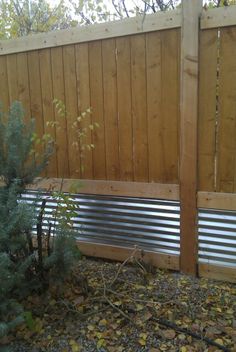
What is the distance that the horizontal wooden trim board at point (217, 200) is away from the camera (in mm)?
2562

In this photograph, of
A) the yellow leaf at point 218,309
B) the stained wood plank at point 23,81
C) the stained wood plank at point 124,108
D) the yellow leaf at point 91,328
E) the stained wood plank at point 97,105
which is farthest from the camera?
A: the stained wood plank at point 23,81

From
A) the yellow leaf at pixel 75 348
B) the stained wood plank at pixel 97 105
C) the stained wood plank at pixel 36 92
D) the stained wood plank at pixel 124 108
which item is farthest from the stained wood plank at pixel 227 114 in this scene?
the stained wood plank at pixel 36 92

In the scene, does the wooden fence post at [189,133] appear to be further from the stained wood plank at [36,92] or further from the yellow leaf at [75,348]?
the stained wood plank at [36,92]

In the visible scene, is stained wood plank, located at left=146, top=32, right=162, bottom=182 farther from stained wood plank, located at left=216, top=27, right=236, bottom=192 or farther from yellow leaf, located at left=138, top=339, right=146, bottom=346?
yellow leaf, located at left=138, top=339, right=146, bottom=346

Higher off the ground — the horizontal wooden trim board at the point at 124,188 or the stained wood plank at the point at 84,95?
the stained wood plank at the point at 84,95

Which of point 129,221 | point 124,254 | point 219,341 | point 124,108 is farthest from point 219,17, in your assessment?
point 219,341

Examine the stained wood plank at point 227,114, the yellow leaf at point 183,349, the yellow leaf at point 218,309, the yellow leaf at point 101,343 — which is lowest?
the yellow leaf at point 101,343

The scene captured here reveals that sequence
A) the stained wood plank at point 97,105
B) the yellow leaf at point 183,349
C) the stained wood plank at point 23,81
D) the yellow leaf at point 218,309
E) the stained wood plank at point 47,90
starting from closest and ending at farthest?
1. the yellow leaf at point 183,349
2. the yellow leaf at point 218,309
3. the stained wood plank at point 97,105
4. the stained wood plank at point 47,90
5. the stained wood plank at point 23,81

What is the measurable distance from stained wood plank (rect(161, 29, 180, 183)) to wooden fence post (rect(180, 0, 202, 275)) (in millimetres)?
58

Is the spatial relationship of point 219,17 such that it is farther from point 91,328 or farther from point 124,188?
point 91,328

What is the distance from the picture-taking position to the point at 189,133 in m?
2.60

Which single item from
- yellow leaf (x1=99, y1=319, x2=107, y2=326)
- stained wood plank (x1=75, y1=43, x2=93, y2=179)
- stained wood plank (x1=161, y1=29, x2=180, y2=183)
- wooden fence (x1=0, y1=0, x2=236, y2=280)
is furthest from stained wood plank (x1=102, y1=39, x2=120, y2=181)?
yellow leaf (x1=99, y1=319, x2=107, y2=326)

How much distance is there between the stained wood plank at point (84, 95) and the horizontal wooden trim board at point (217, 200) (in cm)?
103

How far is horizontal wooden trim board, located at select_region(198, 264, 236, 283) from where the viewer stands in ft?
8.75
